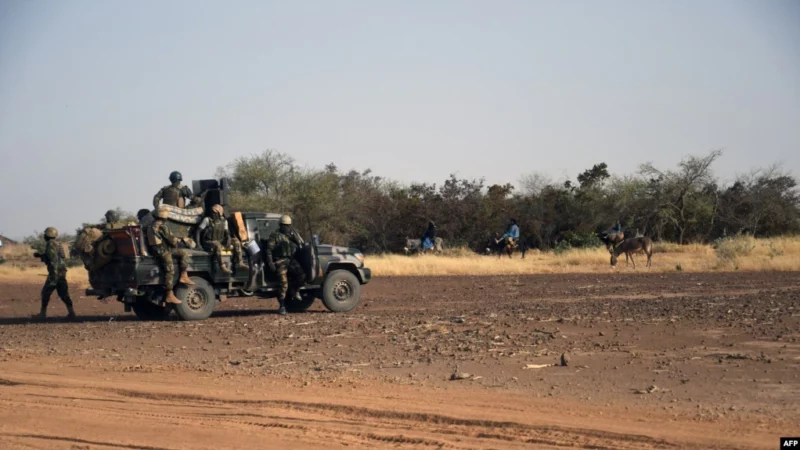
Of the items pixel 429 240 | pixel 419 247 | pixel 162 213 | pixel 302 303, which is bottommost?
pixel 302 303

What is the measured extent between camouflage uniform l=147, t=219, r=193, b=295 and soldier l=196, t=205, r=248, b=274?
67cm

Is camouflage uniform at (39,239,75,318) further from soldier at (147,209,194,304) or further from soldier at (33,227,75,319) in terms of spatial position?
soldier at (147,209,194,304)

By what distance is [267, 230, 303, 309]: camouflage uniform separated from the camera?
17531 millimetres

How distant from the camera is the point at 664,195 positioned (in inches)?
1900

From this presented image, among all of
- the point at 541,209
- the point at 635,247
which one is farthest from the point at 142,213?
the point at 541,209

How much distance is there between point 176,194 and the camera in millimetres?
17875

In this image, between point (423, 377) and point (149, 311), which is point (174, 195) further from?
point (423, 377)

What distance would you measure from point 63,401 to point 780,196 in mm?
46954

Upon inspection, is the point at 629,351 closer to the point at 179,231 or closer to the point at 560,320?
the point at 560,320

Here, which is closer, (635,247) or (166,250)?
(166,250)

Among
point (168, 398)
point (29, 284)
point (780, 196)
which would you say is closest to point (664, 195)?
point (780, 196)

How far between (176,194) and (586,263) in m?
20.0

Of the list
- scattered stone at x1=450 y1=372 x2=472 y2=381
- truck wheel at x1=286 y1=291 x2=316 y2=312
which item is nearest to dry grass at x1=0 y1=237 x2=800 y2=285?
truck wheel at x1=286 y1=291 x2=316 y2=312

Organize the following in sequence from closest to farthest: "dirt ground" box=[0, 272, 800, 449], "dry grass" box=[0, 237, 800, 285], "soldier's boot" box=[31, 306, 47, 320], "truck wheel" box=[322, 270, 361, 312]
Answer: "dirt ground" box=[0, 272, 800, 449] < "truck wheel" box=[322, 270, 361, 312] < "soldier's boot" box=[31, 306, 47, 320] < "dry grass" box=[0, 237, 800, 285]
